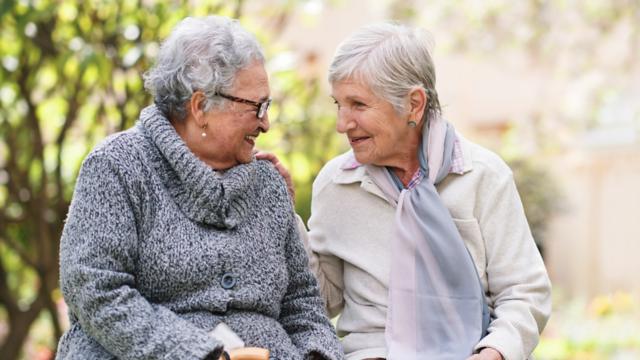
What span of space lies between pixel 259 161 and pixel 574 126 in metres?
8.61

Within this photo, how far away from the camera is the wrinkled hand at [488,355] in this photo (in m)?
3.06

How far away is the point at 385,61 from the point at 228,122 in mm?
509

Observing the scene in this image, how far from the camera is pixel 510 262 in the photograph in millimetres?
3207

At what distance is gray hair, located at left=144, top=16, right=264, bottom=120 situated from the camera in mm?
2854

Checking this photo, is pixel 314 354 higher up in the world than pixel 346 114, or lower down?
lower down

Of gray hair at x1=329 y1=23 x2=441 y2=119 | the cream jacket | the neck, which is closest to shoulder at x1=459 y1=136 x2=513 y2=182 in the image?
the cream jacket

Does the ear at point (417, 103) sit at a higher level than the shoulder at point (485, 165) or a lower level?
higher

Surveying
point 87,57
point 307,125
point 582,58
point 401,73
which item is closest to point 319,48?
point 582,58

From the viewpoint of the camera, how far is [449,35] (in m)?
11.1

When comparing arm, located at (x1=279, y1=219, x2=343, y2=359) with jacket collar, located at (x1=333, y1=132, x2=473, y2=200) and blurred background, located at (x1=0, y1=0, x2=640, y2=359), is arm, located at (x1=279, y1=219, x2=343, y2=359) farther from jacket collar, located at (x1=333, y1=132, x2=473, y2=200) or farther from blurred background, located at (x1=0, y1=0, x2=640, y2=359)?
blurred background, located at (x1=0, y1=0, x2=640, y2=359)

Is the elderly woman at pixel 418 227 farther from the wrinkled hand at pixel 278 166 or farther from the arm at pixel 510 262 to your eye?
the wrinkled hand at pixel 278 166

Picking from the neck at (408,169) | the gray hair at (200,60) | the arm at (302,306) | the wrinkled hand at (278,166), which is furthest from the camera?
the neck at (408,169)

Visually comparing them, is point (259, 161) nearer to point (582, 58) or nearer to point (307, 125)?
point (307, 125)

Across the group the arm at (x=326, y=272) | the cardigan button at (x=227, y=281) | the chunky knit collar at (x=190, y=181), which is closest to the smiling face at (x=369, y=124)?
the arm at (x=326, y=272)
